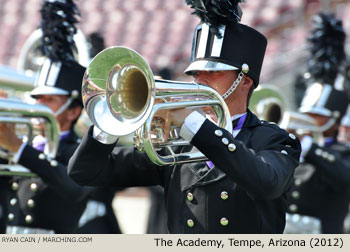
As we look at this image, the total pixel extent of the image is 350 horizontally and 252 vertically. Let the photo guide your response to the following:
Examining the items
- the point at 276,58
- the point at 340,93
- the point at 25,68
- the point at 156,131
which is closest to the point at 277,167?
the point at 156,131

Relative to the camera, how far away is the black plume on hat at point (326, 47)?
6.51 m

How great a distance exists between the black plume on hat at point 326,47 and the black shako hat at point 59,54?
246 centimetres

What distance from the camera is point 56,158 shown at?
4.32 meters

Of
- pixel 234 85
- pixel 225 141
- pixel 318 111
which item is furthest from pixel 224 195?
pixel 318 111

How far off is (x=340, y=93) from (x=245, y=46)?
3.43 meters

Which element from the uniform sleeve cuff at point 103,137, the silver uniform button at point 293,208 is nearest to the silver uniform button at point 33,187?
the uniform sleeve cuff at point 103,137

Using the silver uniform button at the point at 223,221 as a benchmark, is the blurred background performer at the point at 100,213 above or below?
below

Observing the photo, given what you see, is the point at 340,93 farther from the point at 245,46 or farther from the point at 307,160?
the point at 245,46

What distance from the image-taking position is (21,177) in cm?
438

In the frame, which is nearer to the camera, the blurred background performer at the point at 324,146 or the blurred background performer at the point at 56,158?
the blurred background performer at the point at 56,158

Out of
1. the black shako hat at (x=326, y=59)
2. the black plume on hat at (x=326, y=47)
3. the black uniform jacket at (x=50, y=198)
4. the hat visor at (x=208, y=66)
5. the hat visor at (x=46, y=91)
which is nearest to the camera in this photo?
the hat visor at (x=208, y=66)

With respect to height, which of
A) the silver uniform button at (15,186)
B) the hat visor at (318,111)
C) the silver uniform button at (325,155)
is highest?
the hat visor at (318,111)

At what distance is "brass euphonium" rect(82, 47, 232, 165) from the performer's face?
22 centimetres

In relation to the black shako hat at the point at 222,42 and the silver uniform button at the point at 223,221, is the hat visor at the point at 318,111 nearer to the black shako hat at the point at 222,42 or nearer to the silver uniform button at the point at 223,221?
the black shako hat at the point at 222,42
